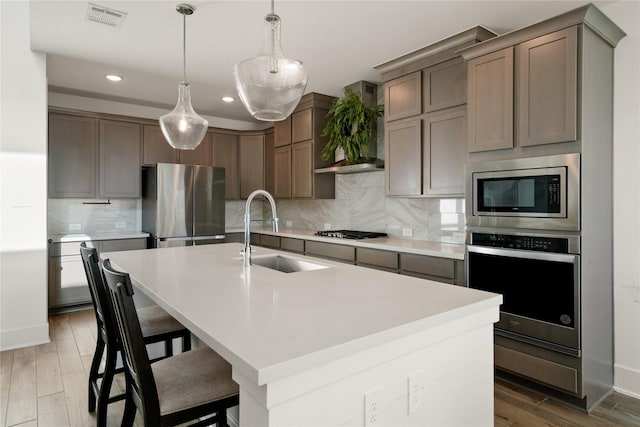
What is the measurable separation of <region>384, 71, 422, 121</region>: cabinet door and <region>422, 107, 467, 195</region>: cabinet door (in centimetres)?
21

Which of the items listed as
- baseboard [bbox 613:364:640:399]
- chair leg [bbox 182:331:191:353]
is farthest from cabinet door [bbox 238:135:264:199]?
baseboard [bbox 613:364:640:399]

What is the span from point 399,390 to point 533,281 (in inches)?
65.6

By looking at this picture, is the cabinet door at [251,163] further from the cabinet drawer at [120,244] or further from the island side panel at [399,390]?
the island side panel at [399,390]

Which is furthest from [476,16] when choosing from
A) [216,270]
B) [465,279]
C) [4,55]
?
[4,55]

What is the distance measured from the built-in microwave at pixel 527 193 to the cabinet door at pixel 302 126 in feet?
7.75

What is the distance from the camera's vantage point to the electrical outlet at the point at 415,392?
1.22 metres

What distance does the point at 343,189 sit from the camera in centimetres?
475

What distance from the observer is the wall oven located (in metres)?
2.25

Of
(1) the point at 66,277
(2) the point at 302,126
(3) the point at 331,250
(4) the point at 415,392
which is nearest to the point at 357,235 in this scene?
(3) the point at 331,250

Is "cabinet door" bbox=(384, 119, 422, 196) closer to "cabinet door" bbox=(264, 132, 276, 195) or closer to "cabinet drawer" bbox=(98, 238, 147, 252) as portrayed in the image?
"cabinet door" bbox=(264, 132, 276, 195)

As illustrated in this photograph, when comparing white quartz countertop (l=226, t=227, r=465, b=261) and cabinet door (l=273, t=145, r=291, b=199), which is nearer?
white quartz countertop (l=226, t=227, r=465, b=261)

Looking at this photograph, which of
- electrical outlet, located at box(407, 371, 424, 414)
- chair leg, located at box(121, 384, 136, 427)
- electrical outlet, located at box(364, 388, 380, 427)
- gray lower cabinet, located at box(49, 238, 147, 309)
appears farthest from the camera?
gray lower cabinet, located at box(49, 238, 147, 309)

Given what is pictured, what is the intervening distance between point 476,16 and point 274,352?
2734 millimetres

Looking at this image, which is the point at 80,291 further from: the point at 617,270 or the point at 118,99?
the point at 617,270
